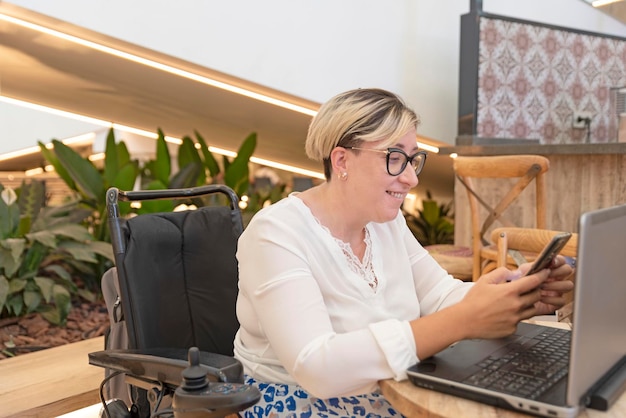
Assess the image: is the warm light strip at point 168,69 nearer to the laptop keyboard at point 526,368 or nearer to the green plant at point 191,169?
the green plant at point 191,169

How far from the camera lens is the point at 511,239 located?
198 centimetres

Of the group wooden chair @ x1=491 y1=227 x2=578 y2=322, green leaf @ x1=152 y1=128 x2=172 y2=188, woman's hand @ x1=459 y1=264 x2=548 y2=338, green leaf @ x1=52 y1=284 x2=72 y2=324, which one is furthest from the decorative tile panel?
woman's hand @ x1=459 y1=264 x2=548 y2=338

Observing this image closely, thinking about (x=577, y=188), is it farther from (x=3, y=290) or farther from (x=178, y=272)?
(x=3, y=290)

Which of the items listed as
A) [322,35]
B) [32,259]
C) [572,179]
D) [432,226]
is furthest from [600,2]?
[32,259]

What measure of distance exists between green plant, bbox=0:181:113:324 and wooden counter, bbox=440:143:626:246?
2059 mm

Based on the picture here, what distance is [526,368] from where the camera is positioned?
3.32 feet

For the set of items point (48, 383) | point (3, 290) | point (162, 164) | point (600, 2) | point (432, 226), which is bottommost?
point (48, 383)

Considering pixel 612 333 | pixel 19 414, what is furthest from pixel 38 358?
pixel 612 333

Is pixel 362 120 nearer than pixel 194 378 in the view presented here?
No

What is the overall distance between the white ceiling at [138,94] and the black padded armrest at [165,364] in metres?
2.16

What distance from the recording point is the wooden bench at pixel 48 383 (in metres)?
2.19

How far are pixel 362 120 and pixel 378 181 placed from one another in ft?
0.39

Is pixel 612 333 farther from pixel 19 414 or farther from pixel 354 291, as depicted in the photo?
pixel 19 414

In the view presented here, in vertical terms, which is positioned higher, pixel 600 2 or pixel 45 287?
pixel 600 2
